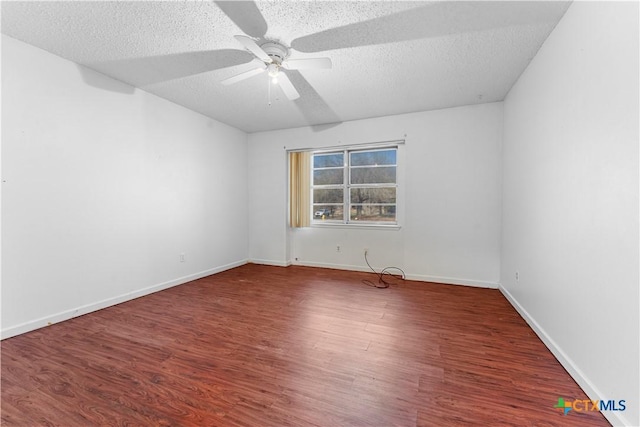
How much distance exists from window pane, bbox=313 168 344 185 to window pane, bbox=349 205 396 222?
58 cm

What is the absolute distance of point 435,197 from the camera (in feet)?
13.0

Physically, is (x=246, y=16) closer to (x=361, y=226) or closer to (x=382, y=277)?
(x=361, y=226)

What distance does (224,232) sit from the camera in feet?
15.3

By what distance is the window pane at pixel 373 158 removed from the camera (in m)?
4.49

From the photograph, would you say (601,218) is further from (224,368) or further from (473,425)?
(224,368)

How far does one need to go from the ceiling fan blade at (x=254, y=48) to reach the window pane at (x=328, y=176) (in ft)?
8.90

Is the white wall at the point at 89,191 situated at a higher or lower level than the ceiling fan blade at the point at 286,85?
lower

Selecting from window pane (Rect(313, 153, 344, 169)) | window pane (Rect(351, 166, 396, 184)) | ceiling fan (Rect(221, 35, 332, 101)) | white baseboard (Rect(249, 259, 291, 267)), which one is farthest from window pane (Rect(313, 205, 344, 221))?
ceiling fan (Rect(221, 35, 332, 101))

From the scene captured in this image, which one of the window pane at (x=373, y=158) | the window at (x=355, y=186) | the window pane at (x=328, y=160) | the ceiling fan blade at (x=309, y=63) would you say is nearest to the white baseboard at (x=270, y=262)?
the window at (x=355, y=186)

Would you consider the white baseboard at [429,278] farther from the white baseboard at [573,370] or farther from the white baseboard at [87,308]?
the white baseboard at [87,308]

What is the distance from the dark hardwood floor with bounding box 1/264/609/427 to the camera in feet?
4.66

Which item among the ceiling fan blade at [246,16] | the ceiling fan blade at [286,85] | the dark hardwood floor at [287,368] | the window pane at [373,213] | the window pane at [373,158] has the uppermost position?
the ceiling fan blade at [246,16]

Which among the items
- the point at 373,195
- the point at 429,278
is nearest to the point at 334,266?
the point at 373,195

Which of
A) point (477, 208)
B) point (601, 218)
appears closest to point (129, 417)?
point (601, 218)
